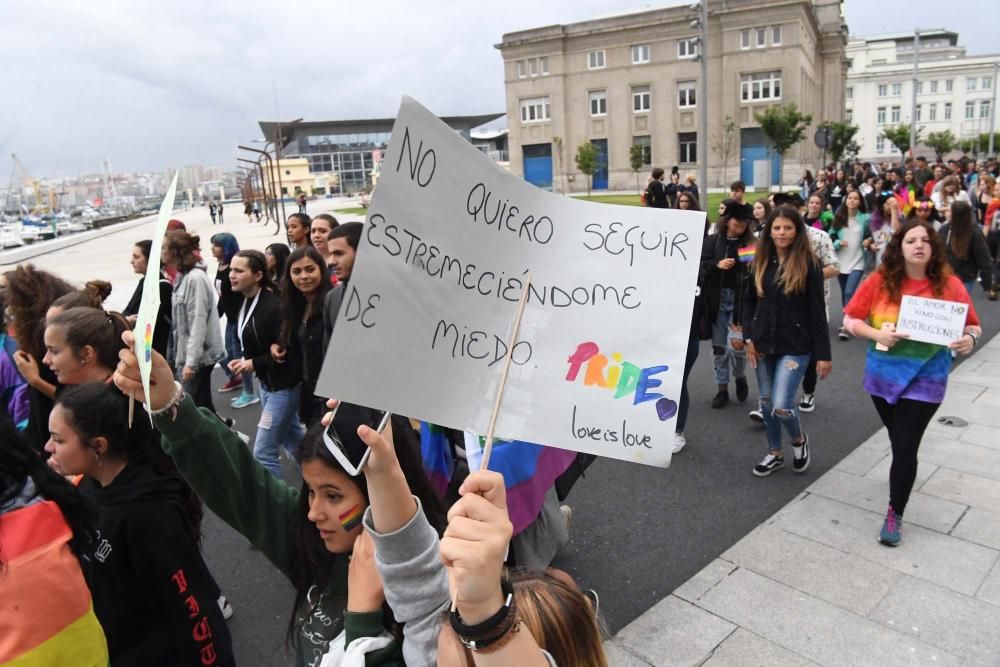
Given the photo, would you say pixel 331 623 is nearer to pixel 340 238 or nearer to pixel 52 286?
pixel 340 238

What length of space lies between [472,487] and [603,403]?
1.50 ft

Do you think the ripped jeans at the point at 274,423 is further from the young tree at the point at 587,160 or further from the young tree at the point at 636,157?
the young tree at the point at 636,157

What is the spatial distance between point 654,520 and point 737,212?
9.88 feet

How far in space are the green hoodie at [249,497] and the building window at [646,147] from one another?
5698 centimetres

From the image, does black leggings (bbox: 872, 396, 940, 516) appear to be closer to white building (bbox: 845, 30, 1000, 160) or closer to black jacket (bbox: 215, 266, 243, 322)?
black jacket (bbox: 215, 266, 243, 322)

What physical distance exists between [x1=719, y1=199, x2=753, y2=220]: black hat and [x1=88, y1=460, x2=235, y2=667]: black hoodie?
5251 millimetres

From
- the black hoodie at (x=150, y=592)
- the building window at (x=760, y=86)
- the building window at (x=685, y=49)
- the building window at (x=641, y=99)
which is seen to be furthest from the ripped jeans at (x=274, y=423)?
the building window at (x=685, y=49)

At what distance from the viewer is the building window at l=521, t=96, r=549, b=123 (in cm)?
5809

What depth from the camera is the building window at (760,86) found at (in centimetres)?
5044

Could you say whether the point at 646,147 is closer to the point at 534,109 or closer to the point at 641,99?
the point at 641,99

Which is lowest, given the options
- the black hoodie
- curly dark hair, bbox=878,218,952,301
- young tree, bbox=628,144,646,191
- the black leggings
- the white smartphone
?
the black leggings

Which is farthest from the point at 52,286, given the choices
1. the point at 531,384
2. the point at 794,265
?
the point at 794,265

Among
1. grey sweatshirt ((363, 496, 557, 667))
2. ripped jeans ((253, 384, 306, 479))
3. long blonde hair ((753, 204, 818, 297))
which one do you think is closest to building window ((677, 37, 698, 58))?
long blonde hair ((753, 204, 818, 297))

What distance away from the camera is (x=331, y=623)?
1.70m
